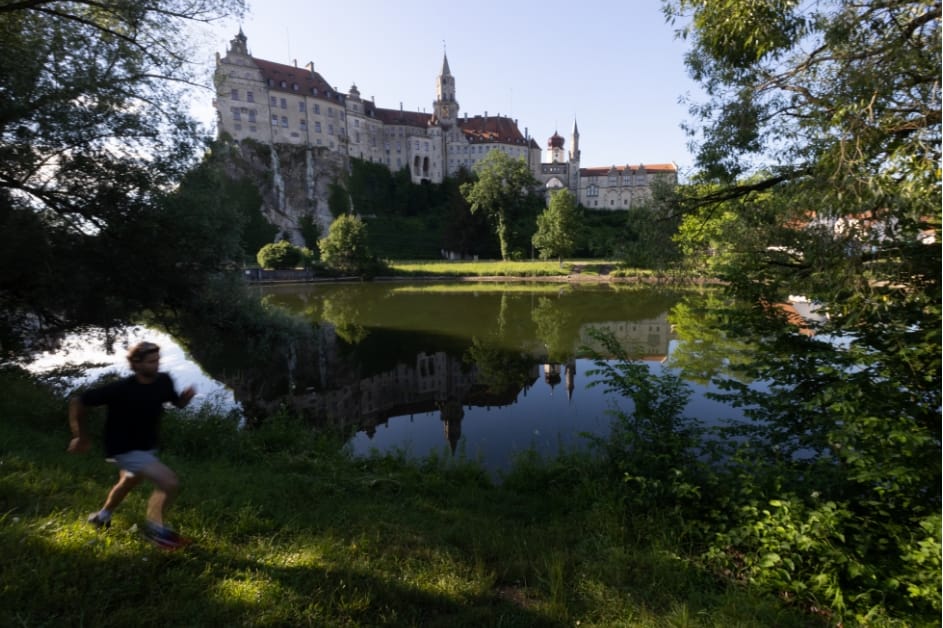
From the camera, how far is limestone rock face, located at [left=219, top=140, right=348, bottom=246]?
6906 cm

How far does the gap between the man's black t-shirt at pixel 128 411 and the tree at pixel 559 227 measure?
49282 millimetres

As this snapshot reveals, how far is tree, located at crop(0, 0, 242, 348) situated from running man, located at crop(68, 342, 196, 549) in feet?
21.1

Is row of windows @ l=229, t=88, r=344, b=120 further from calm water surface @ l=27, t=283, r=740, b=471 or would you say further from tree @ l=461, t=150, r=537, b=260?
calm water surface @ l=27, t=283, r=740, b=471

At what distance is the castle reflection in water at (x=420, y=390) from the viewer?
1211 centimetres

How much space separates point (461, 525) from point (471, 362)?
11917mm

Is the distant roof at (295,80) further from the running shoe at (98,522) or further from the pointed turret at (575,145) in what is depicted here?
the running shoe at (98,522)

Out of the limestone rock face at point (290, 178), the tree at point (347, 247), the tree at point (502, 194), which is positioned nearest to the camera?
the tree at point (347, 247)

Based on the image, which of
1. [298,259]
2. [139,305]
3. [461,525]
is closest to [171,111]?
[139,305]

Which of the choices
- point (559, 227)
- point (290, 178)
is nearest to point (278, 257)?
point (290, 178)

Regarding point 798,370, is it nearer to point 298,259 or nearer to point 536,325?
point 536,325

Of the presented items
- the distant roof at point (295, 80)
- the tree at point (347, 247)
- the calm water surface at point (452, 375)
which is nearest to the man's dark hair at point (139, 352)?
the calm water surface at point (452, 375)

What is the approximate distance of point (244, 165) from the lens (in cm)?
6819

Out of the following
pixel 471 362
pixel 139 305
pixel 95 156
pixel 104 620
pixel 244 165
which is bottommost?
pixel 471 362

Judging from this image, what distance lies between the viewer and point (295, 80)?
7438cm
